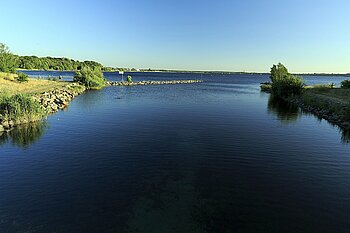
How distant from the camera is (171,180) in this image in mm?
19422

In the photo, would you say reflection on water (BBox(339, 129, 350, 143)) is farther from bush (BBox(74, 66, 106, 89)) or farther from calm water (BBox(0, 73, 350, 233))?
bush (BBox(74, 66, 106, 89))

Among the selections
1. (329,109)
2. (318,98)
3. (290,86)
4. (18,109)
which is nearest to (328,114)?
(329,109)

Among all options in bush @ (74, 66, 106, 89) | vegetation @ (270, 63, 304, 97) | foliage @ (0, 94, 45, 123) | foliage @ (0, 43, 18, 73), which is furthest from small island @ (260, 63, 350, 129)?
foliage @ (0, 43, 18, 73)

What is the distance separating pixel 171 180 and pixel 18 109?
85.5ft

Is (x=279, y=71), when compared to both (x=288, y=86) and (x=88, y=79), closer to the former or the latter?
(x=288, y=86)

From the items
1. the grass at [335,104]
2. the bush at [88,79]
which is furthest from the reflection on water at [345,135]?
the bush at [88,79]

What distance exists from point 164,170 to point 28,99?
25.4 metres

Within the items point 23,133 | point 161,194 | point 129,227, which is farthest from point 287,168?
point 23,133

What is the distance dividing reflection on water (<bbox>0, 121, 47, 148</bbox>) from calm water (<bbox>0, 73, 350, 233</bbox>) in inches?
4.4

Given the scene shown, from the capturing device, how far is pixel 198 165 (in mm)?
22469

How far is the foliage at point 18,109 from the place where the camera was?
1334 inches

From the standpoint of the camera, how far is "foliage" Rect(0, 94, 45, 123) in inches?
1334

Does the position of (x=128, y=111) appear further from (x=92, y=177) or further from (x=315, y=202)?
(x=315, y=202)

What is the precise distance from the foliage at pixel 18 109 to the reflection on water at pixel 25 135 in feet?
4.40
